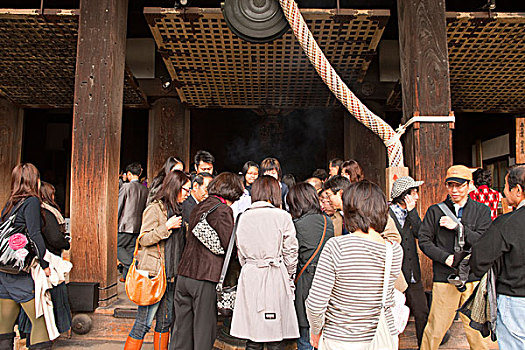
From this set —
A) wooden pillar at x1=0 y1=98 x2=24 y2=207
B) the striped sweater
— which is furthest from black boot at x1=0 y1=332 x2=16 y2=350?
wooden pillar at x1=0 y1=98 x2=24 y2=207

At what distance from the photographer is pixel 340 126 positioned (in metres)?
8.70

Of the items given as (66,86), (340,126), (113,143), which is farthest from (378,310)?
(340,126)

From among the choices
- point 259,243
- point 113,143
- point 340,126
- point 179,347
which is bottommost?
point 179,347

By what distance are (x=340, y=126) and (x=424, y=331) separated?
594 cm

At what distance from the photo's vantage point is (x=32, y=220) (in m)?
3.16

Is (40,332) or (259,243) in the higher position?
(259,243)

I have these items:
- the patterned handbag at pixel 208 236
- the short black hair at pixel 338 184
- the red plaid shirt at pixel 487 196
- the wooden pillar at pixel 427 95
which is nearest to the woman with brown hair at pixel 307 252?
the short black hair at pixel 338 184

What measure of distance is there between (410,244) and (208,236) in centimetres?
178

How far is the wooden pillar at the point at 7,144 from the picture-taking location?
22.4ft

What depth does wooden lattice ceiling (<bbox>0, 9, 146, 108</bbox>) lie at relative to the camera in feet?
14.9

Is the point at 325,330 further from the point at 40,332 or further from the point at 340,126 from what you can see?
the point at 340,126

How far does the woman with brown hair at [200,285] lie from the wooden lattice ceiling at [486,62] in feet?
11.6

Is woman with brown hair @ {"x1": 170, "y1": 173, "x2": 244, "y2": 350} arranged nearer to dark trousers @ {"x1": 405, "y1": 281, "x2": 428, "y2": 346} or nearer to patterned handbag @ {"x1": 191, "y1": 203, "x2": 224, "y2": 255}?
patterned handbag @ {"x1": 191, "y1": 203, "x2": 224, "y2": 255}

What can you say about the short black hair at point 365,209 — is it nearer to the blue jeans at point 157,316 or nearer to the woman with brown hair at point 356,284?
the woman with brown hair at point 356,284
